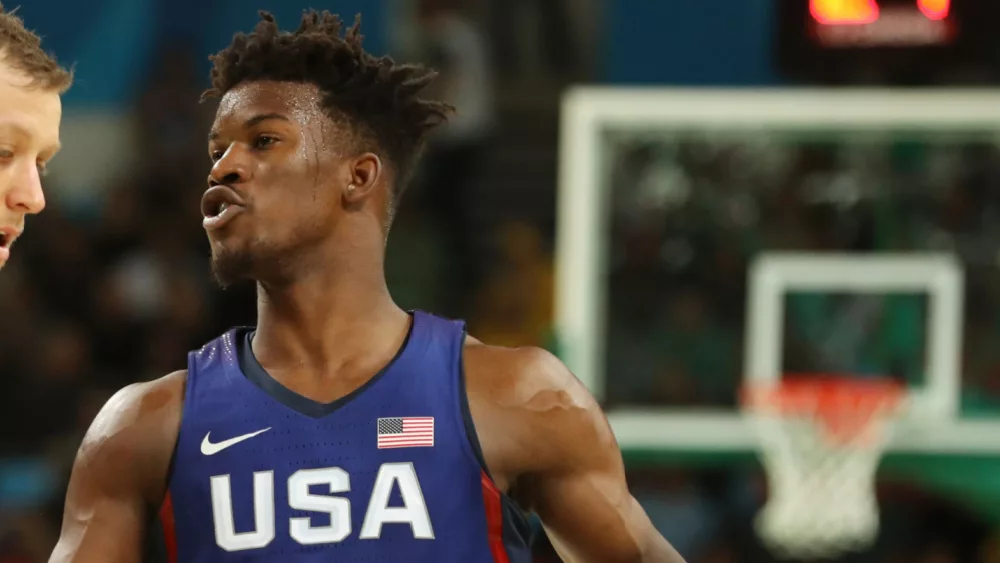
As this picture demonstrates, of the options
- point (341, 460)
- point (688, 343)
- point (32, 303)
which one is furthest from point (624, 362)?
point (341, 460)

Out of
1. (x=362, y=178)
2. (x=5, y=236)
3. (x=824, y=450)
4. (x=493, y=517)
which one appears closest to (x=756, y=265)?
(x=824, y=450)

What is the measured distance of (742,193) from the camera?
293 inches

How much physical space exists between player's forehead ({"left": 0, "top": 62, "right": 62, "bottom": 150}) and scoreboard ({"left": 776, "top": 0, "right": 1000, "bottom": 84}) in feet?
14.5

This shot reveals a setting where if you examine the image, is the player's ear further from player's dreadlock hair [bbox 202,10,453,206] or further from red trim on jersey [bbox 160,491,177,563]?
red trim on jersey [bbox 160,491,177,563]

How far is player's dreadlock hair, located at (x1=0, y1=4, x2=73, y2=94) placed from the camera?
9.03 feet

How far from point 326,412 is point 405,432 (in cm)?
15

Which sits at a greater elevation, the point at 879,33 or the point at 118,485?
the point at 879,33

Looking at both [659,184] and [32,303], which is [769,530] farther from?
[32,303]

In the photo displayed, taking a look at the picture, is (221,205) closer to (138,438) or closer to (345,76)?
(345,76)

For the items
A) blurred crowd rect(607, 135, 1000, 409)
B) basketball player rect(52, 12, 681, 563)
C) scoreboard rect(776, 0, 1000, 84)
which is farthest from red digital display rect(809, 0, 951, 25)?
basketball player rect(52, 12, 681, 563)

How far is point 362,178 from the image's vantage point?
3.09 metres

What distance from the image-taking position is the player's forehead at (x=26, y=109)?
8.99ft

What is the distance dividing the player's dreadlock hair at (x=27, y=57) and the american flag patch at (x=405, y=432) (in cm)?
87

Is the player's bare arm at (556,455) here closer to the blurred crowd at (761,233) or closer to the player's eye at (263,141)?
the player's eye at (263,141)
